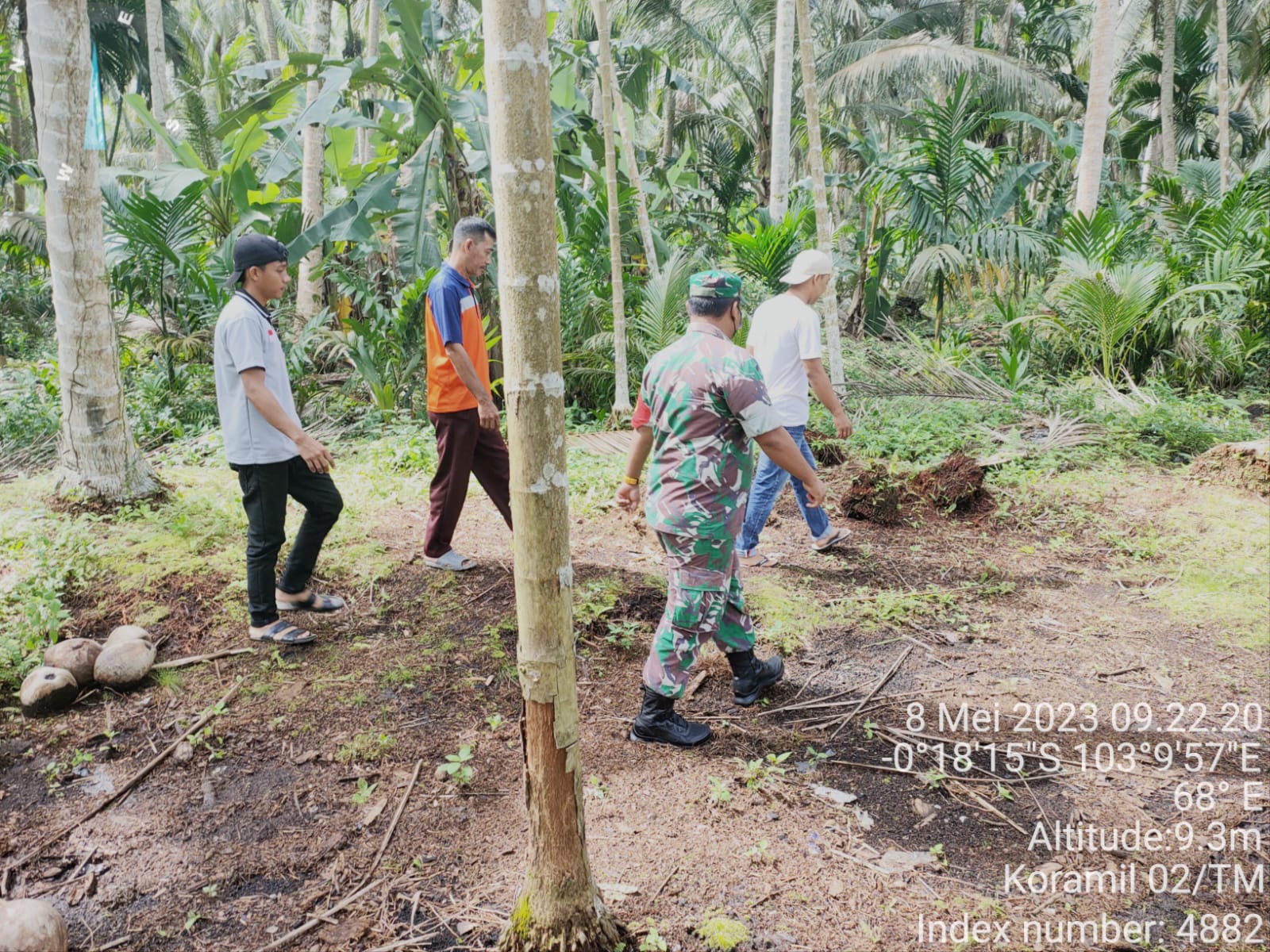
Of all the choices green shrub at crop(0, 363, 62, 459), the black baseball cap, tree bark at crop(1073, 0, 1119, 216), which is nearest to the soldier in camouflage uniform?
the black baseball cap

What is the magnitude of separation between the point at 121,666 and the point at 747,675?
2.72 m

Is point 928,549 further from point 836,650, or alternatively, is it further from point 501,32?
point 501,32

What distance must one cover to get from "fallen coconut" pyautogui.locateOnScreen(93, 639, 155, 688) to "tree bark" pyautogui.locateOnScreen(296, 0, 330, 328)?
5714mm

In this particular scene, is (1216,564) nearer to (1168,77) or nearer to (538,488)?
(538,488)

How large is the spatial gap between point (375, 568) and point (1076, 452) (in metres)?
5.68

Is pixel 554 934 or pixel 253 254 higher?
pixel 253 254

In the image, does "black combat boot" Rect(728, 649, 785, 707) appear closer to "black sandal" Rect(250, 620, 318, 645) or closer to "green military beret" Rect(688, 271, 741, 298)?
"green military beret" Rect(688, 271, 741, 298)

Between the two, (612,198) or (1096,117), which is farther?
(1096,117)

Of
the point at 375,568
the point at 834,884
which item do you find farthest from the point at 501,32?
the point at 375,568

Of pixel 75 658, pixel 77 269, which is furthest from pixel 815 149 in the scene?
pixel 75 658

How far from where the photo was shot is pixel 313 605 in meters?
4.36

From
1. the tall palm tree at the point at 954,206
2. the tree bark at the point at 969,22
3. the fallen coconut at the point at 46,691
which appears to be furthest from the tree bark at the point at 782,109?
the tree bark at the point at 969,22

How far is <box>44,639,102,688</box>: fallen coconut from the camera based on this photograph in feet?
12.0

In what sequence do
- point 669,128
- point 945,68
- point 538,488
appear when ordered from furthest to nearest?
1. point 669,128
2. point 945,68
3. point 538,488
